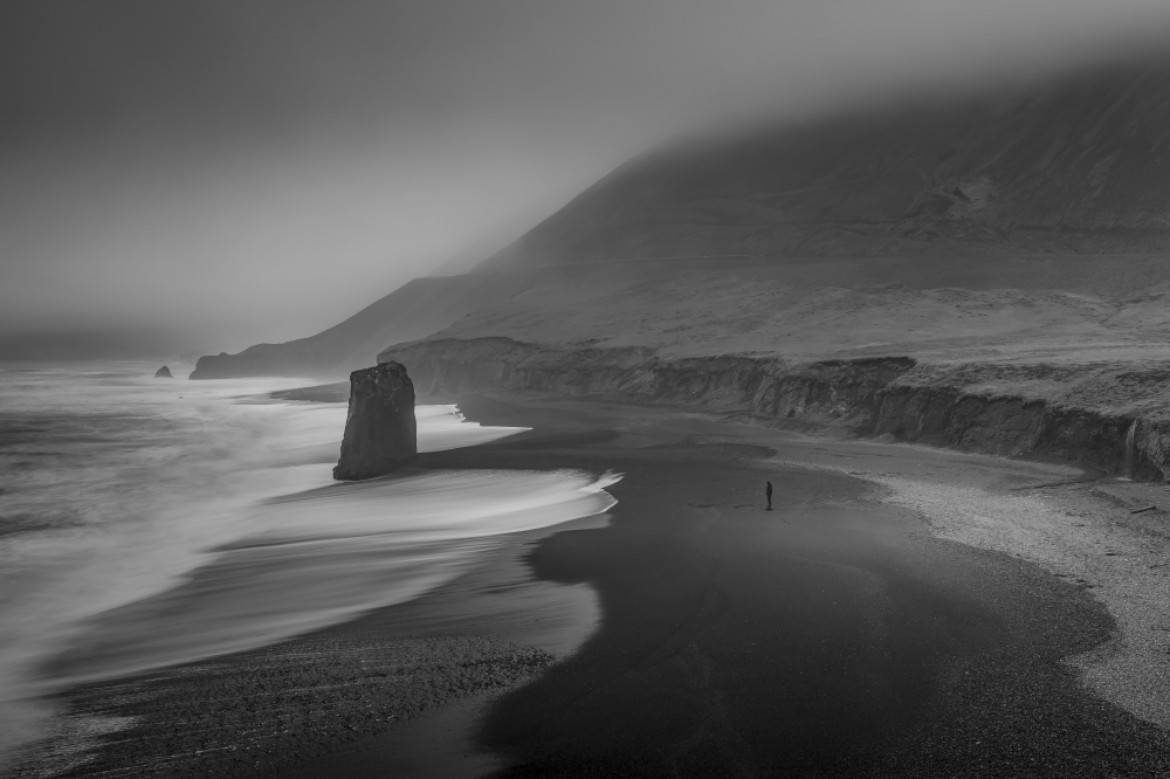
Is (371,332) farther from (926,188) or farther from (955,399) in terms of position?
(955,399)

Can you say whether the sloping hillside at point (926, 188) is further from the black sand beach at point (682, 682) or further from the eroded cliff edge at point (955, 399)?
the black sand beach at point (682, 682)

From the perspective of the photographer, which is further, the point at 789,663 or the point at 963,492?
the point at 963,492

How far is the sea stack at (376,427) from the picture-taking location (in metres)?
30.7

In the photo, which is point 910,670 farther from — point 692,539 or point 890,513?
point 890,513

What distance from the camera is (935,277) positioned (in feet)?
285

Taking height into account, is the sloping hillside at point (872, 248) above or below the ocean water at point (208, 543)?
above

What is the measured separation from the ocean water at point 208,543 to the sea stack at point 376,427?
138 cm

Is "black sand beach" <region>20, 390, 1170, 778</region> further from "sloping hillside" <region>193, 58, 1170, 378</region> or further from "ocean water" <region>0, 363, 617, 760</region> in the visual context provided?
"sloping hillside" <region>193, 58, 1170, 378</region>

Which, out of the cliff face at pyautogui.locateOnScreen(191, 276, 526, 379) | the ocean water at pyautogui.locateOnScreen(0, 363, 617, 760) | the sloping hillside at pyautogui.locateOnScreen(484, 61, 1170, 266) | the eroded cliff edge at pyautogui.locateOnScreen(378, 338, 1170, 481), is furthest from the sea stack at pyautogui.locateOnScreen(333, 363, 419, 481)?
the cliff face at pyautogui.locateOnScreen(191, 276, 526, 379)

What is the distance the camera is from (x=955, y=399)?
32.2 meters

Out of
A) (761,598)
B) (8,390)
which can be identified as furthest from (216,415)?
(761,598)

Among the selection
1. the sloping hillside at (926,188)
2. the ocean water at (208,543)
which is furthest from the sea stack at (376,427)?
the sloping hillside at (926,188)

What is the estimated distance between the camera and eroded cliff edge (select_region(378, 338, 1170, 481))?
2419 centimetres

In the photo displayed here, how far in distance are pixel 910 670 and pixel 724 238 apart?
123435mm
